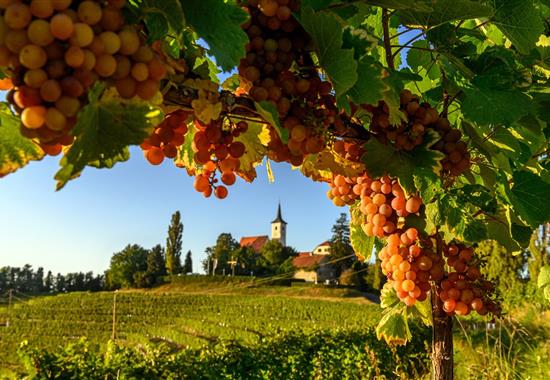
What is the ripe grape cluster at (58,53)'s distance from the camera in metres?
0.60

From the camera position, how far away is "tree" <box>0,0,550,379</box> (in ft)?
2.31

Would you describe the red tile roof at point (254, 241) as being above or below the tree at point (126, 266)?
above

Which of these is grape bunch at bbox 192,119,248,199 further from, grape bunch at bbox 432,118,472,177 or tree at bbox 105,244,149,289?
tree at bbox 105,244,149,289

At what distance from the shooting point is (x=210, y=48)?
2.70 ft

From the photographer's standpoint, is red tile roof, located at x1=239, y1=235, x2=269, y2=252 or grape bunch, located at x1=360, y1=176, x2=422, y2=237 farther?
red tile roof, located at x1=239, y1=235, x2=269, y2=252

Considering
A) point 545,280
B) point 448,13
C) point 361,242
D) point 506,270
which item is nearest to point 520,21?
point 448,13

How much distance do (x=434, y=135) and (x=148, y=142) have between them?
747 millimetres

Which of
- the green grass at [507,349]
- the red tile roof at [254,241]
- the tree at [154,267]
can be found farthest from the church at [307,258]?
the green grass at [507,349]

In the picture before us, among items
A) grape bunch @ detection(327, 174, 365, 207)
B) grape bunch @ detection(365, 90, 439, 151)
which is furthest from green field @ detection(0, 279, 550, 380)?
grape bunch @ detection(365, 90, 439, 151)

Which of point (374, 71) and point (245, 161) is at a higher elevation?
point (374, 71)

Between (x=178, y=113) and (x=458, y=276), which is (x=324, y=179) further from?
(x=178, y=113)

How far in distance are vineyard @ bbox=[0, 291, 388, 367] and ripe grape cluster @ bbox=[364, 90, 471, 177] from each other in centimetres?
1931

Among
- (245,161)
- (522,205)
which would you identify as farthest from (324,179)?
(522,205)

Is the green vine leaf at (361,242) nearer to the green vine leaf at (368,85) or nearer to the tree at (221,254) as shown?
the green vine leaf at (368,85)
